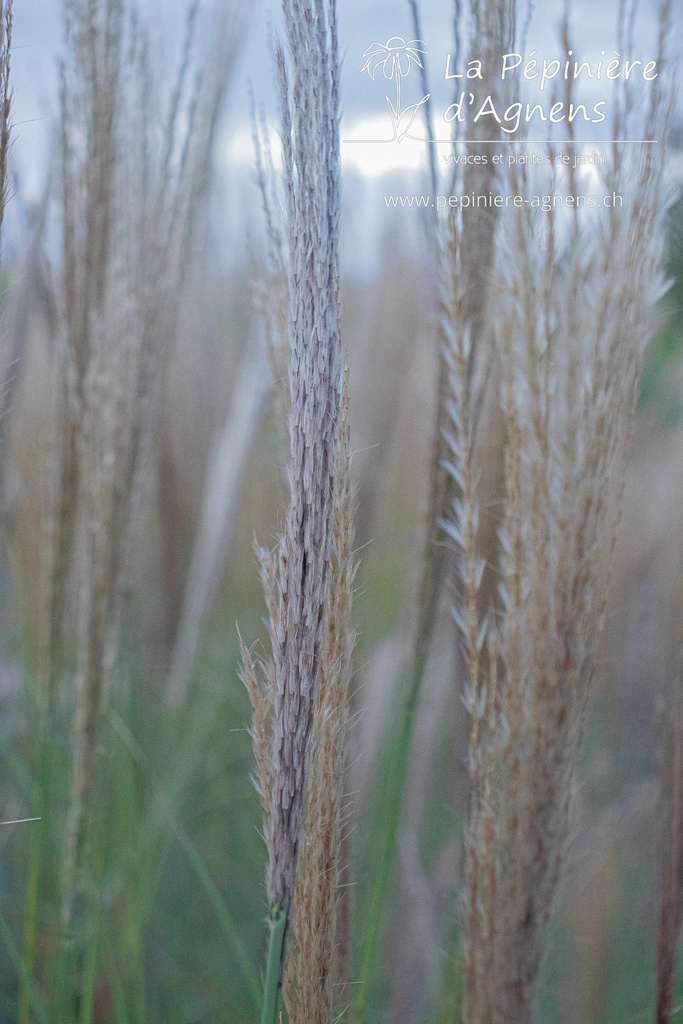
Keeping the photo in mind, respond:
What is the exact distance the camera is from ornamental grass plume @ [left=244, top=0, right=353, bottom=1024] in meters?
0.43

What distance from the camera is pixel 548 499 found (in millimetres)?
496

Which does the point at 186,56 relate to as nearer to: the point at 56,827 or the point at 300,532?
the point at 300,532

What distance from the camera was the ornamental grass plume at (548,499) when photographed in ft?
1.56

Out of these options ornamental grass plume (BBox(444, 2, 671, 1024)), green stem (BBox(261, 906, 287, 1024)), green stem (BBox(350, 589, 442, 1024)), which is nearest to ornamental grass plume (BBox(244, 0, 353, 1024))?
green stem (BBox(261, 906, 287, 1024))

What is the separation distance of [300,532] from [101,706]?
47cm

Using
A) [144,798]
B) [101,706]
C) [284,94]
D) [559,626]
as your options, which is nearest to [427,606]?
[559,626]

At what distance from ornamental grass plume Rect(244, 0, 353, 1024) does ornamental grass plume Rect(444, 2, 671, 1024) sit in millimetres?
110

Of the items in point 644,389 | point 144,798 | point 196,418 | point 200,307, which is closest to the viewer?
point 644,389

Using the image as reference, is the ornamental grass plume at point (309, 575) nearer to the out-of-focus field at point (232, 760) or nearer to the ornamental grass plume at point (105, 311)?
the out-of-focus field at point (232, 760)

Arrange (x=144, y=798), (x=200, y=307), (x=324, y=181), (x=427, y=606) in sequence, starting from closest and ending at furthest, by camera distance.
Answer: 1. (x=324, y=181)
2. (x=427, y=606)
3. (x=144, y=798)
4. (x=200, y=307)

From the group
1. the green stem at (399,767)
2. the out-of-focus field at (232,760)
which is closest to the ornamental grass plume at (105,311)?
the out-of-focus field at (232,760)

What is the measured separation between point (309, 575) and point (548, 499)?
6.5 inches

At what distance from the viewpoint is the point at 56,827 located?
136cm

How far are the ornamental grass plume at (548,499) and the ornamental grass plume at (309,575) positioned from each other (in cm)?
11
